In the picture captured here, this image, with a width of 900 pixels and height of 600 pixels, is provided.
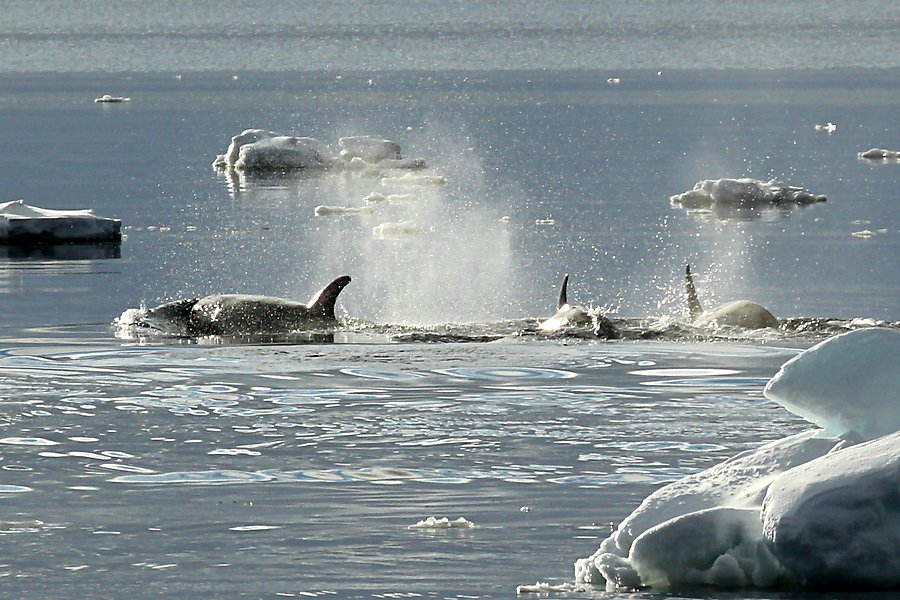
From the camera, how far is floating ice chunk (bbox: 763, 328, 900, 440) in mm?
10414

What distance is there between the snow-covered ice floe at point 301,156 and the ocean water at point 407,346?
1.07m

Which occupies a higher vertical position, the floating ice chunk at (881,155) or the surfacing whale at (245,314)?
the floating ice chunk at (881,155)

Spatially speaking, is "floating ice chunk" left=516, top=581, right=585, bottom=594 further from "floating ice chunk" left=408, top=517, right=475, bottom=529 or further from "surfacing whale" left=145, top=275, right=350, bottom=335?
"surfacing whale" left=145, top=275, right=350, bottom=335

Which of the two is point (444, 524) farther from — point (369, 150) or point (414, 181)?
point (369, 150)

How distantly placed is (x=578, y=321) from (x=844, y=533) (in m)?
11.2

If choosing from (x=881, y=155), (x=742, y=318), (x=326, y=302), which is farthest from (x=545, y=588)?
(x=881, y=155)

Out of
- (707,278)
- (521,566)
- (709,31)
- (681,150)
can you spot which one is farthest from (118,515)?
(709,31)

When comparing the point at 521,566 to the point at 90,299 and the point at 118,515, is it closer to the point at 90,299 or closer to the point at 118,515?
the point at 118,515

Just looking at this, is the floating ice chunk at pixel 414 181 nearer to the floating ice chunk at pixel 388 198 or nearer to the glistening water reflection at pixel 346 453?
the floating ice chunk at pixel 388 198

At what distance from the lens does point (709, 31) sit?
144250 mm

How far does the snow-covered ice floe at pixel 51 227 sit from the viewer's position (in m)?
29.5

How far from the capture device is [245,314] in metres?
21.2

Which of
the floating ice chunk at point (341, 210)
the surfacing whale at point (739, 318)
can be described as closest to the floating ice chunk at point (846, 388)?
the surfacing whale at point (739, 318)

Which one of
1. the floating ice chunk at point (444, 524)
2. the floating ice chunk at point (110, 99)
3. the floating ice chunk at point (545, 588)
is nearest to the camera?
the floating ice chunk at point (545, 588)
